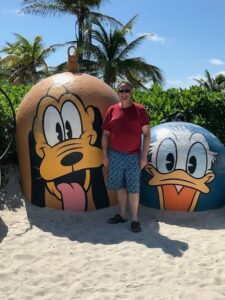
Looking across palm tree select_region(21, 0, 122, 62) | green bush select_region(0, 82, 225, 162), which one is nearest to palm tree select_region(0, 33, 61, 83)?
palm tree select_region(21, 0, 122, 62)

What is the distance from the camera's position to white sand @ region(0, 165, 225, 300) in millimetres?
3822

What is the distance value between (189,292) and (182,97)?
448 cm

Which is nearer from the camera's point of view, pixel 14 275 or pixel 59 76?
pixel 14 275

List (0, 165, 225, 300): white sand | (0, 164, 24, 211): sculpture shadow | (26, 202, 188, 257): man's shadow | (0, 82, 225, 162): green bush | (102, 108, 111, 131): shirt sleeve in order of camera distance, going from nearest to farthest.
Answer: (0, 165, 225, 300): white sand < (26, 202, 188, 257): man's shadow < (102, 108, 111, 131): shirt sleeve < (0, 164, 24, 211): sculpture shadow < (0, 82, 225, 162): green bush

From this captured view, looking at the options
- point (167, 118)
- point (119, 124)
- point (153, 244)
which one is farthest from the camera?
point (167, 118)

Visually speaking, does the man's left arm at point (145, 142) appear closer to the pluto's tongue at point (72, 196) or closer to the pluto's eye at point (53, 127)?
the pluto's tongue at point (72, 196)

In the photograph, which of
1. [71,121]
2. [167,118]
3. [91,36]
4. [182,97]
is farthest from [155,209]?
[91,36]

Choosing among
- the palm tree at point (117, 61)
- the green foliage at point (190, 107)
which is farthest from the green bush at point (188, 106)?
the palm tree at point (117, 61)

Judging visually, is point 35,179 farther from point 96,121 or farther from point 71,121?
point 96,121

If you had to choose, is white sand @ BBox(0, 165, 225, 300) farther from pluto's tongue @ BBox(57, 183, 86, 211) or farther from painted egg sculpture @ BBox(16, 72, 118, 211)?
painted egg sculpture @ BBox(16, 72, 118, 211)

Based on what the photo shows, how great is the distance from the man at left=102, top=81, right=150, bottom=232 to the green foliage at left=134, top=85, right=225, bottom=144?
6.43 feet

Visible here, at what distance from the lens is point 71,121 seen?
5582mm

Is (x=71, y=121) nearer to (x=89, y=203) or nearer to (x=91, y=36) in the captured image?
(x=89, y=203)

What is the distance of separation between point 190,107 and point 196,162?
211 cm
